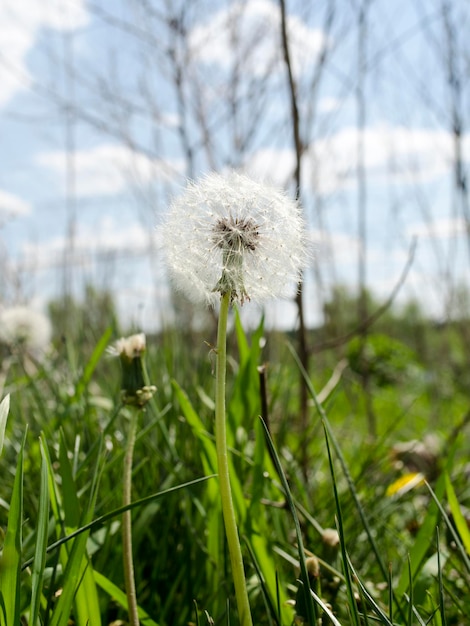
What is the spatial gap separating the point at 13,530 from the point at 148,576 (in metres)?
0.61

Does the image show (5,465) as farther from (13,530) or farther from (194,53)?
(194,53)

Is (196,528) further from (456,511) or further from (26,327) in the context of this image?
(26,327)

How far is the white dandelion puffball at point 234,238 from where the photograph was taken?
0.62 m

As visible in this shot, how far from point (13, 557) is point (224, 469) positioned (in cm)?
19

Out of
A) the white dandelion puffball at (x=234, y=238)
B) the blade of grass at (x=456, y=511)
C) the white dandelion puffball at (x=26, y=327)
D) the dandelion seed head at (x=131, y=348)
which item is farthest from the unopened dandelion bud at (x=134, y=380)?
the white dandelion puffball at (x=26, y=327)

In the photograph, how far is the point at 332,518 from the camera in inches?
47.6

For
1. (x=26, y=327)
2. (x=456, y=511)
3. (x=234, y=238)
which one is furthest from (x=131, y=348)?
(x=26, y=327)

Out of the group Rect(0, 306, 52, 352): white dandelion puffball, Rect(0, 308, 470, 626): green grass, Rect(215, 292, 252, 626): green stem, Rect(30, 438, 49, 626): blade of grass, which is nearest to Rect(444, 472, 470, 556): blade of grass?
Rect(0, 308, 470, 626): green grass

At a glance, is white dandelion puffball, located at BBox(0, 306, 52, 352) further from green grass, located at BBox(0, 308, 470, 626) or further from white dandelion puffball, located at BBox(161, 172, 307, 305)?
white dandelion puffball, located at BBox(161, 172, 307, 305)

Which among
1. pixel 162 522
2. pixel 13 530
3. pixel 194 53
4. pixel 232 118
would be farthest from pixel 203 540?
pixel 194 53

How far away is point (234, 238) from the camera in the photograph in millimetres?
624

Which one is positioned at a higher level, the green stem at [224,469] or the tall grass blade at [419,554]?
the green stem at [224,469]

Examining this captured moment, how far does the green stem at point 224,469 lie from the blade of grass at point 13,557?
6.4 inches

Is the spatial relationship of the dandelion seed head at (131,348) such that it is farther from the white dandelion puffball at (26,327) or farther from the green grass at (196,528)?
the white dandelion puffball at (26,327)
